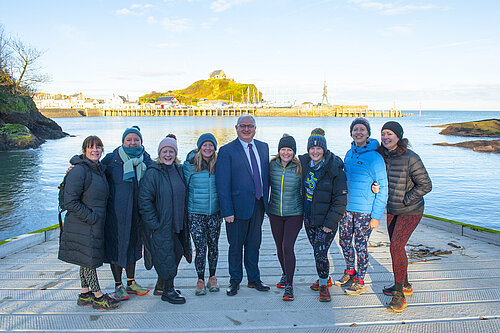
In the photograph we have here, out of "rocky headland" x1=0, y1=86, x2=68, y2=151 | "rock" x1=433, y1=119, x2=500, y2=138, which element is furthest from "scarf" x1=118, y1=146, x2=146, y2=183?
"rock" x1=433, y1=119, x2=500, y2=138

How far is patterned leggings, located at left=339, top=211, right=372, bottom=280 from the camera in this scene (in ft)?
11.6

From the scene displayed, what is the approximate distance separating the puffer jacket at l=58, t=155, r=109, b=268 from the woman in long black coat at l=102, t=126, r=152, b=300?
135 mm

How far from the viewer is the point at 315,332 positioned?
2.85m

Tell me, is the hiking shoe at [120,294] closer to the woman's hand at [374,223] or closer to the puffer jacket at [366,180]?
the puffer jacket at [366,180]

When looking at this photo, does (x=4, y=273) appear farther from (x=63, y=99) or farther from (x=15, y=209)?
(x=63, y=99)

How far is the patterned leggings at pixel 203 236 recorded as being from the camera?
3.64 m

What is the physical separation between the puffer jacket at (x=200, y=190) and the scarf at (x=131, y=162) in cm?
47

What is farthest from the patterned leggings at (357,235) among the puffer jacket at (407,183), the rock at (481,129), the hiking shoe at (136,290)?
the rock at (481,129)

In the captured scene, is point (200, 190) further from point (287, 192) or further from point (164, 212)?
point (287, 192)

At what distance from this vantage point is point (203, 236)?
12.0 ft

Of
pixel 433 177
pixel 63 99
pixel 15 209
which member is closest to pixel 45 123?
pixel 15 209

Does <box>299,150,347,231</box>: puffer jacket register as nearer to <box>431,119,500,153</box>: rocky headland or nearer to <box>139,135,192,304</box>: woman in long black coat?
<box>139,135,192,304</box>: woman in long black coat

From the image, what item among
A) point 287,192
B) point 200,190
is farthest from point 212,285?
→ point 287,192

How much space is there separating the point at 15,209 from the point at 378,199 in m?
11.3
